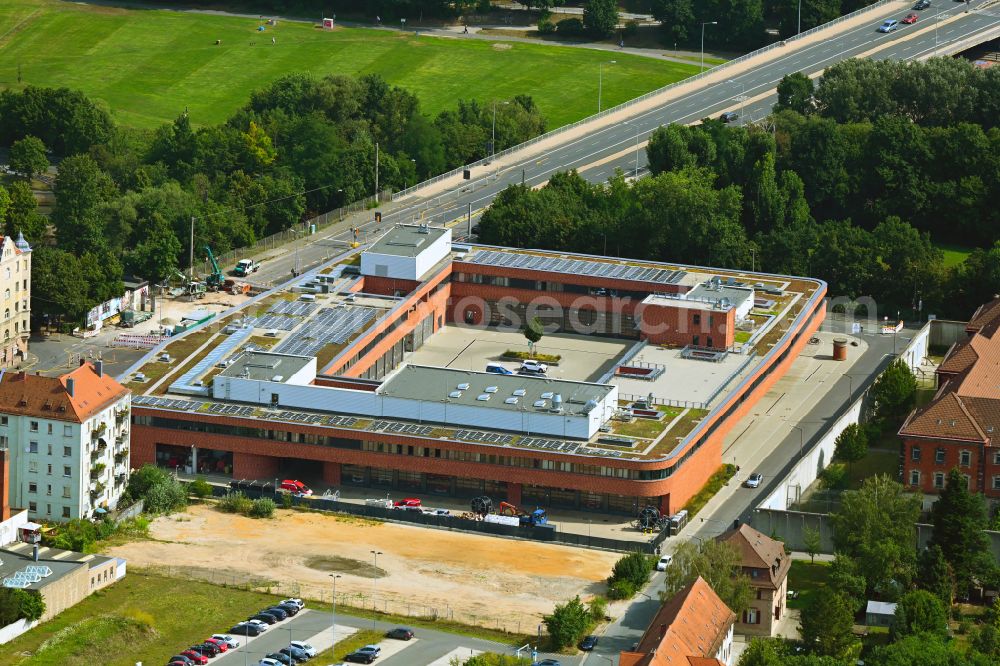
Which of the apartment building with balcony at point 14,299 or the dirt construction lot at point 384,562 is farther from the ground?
the apartment building with balcony at point 14,299

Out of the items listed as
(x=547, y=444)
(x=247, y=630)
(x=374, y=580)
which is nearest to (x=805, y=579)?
(x=547, y=444)

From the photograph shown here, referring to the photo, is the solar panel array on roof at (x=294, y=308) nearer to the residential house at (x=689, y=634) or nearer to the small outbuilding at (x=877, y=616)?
the residential house at (x=689, y=634)

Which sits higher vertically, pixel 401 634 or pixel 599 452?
pixel 599 452

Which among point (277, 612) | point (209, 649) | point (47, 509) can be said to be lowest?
point (209, 649)

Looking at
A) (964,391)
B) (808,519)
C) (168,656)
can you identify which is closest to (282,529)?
(168,656)

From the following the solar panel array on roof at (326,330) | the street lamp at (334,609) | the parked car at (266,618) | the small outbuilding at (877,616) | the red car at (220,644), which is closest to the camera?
the red car at (220,644)

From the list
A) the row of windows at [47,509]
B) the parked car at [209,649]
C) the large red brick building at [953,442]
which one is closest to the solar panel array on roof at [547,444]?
the large red brick building at [953,442]

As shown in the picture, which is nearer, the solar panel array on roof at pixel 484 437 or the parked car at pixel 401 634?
the parked car at pixel 401 634

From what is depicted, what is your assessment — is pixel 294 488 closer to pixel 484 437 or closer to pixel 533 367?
pixel 484 437
